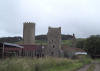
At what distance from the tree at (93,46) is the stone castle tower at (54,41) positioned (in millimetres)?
19314

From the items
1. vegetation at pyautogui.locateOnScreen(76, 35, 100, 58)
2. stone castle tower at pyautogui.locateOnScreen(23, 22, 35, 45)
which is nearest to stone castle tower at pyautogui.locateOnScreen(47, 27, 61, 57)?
stone castle tower at pyautogui.locateOnScreen(23, 22, 35, 45)

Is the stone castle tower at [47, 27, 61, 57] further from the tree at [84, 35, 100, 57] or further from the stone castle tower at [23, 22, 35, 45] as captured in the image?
the tree at [84, 35, 100, 57]

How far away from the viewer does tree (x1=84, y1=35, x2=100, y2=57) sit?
96.8 meters

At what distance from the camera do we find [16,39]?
470 ft

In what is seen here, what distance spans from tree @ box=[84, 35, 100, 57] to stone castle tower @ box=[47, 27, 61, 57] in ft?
63.4

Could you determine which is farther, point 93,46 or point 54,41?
point 93,46

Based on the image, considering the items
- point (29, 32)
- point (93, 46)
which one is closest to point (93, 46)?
point (93, 46)

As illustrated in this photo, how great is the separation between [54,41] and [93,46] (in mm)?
20562

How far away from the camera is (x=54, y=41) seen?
273ft

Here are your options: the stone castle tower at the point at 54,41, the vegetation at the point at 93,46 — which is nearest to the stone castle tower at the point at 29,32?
the stone castle tower at the point at 54,41

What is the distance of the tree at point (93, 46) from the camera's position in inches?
3809

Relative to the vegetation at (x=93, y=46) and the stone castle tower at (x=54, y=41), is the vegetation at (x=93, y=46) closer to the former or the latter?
the vegetation at (x=93, y=46)

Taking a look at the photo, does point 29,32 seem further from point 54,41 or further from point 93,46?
point 93,46

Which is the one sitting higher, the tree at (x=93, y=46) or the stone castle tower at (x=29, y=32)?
the stone castle tower at (x=29, y=32)
